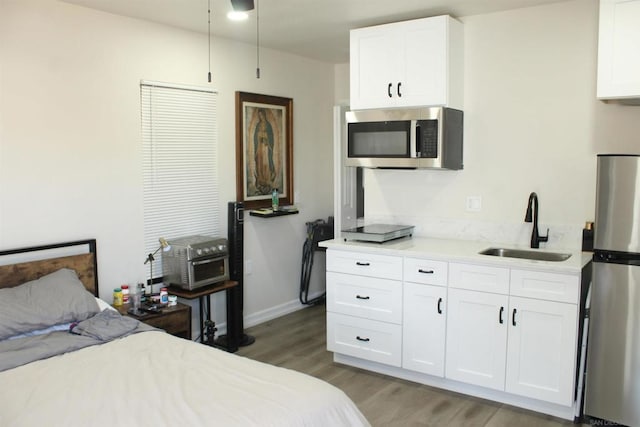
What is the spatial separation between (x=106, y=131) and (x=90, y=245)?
2.56ft

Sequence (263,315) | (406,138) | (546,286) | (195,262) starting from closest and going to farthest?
(546,286) < (406,138) < (195,262) < (263,315)

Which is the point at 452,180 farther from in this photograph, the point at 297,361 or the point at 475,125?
the point at 297,361

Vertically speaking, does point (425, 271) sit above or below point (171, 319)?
above

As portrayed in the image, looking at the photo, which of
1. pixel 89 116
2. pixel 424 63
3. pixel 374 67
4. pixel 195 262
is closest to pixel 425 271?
pixel 424 63

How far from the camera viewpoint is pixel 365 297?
12.4 feet

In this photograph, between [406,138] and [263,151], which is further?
[263,151]

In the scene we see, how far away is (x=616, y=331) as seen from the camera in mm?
2918

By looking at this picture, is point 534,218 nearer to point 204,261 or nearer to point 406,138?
point 406,138

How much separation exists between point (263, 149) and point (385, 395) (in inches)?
95.6

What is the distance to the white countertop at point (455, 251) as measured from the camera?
10.1ft

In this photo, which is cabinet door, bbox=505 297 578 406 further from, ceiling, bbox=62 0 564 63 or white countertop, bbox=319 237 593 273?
ceiling, bbox=62 0 564 63

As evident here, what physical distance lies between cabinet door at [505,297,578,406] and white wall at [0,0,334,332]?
7.97 ft

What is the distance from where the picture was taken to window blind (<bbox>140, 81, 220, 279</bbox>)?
3.97 meters

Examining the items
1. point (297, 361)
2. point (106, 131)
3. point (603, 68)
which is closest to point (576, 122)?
point (603, 68)
